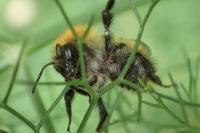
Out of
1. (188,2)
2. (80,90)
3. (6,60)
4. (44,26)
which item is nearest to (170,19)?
(188,2)

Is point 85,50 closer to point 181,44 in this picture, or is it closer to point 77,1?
point 181,44

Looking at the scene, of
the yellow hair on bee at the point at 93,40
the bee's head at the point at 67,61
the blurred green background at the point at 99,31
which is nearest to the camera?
the bee's head at the point at 67,61

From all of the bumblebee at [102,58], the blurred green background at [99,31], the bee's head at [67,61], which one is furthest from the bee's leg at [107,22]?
the blurred green background at [99,31]

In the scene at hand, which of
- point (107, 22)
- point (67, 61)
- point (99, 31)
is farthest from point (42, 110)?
point (99, 31)

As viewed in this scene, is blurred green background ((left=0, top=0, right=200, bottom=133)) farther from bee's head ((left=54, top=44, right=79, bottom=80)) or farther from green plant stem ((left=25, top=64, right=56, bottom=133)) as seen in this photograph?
bee's head ((left=54, top=44, right=79, bottom=80))

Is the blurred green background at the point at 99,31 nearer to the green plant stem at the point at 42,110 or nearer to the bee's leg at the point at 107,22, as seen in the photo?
the green plant stem at the point at 42,110

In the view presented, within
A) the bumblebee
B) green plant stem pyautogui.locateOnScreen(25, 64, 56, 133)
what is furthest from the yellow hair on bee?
green plant stem pyautogui.locateOnScreen(25, 64, 56, 133)
